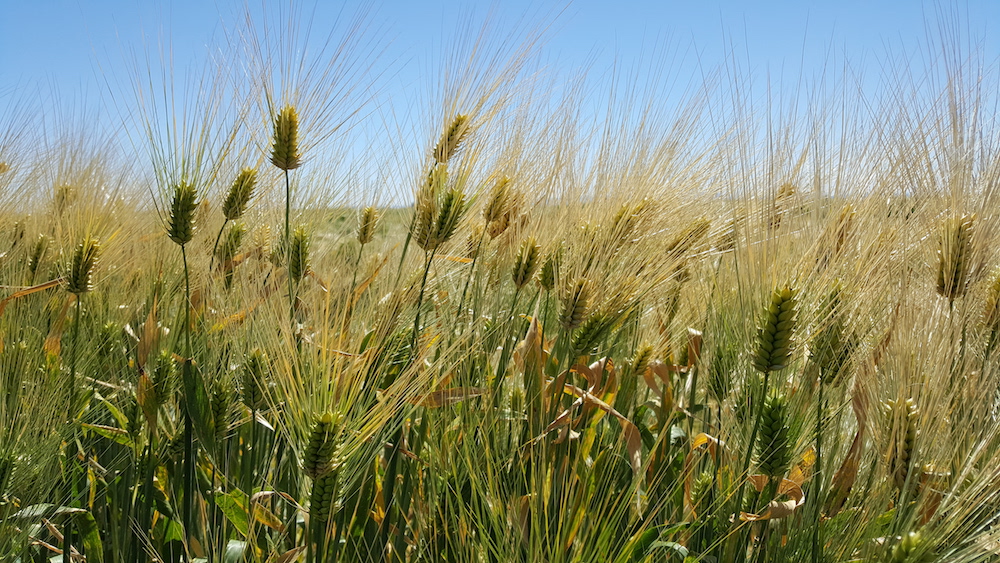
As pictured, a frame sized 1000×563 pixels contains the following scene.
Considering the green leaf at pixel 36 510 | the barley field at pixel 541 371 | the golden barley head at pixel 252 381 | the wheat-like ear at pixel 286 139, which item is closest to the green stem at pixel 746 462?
the barley field at pixel 541 371

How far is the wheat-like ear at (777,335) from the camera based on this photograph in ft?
3.28

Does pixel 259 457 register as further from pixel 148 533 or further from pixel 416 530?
pixel 416 530

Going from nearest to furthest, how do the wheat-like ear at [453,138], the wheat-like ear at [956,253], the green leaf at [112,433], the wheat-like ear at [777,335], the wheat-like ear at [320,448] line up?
the wheat-like ear at [320,448], the wheat-like ear at [777,335], the wheat-like ear at [956,253], the green leaf at [112,433], the wheat-like ear at [453,138]

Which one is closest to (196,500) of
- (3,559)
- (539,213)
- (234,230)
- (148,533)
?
(148,533)

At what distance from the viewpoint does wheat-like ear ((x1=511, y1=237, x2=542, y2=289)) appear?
1.43 meters

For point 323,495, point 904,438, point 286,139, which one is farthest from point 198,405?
point 904,438

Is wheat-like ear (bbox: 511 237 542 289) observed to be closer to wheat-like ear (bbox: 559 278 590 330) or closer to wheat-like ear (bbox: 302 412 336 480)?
wheat-like ear (bbox: 559 278 590 330)

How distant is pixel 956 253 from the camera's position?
1.14 metres

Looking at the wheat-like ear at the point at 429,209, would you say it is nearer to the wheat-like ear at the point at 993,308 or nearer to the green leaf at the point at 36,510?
the green leaf at the point at 36,510

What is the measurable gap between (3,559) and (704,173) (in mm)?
1636

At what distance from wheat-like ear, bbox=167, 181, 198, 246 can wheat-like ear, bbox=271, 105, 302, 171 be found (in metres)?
0.19

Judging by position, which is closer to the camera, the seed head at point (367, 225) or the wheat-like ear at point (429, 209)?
the wheat-like ear at point (429, 209)

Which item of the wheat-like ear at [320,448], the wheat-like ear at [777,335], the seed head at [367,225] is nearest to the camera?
the wheat-like ear at [320,448]

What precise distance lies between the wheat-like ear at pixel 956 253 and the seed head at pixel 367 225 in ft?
4.48
